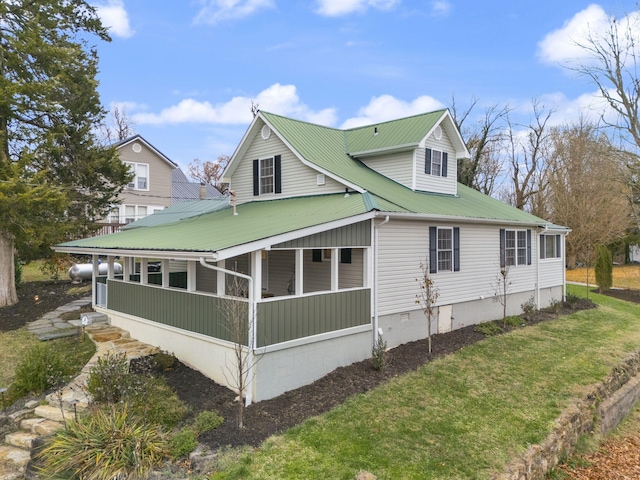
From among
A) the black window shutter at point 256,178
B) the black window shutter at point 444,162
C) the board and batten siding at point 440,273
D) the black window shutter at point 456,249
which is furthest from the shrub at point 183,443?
the black window shutter at point 444,162

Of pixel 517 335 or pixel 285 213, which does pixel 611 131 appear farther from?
pixel 285 213

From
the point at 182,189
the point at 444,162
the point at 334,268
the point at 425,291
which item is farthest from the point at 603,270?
the point at 182,189

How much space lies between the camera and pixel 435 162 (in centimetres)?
1423

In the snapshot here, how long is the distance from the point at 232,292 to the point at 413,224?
520 cm

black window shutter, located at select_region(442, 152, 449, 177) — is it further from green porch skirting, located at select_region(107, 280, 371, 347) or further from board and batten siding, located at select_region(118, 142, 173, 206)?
board and batten siding, located at select_region(118, 142, 173, 206)

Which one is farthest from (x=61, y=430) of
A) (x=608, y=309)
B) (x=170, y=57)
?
(x=608, y=309)

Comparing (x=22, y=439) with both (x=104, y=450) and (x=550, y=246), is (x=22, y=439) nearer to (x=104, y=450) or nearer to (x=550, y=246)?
(x=104, y=450)

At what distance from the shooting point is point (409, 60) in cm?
1661

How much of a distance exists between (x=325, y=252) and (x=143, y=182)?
2144cm

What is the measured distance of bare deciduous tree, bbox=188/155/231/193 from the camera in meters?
48.0

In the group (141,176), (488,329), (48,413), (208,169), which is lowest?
(48,413)

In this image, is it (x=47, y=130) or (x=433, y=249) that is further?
(x=47, y=130)

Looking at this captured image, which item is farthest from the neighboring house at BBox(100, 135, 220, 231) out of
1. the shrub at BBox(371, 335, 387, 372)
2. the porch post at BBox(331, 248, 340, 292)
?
the shrub at BBox(371, 335, 387, 372)

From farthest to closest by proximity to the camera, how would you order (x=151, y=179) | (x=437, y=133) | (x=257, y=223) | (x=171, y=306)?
(x=151, y=179) < (x=437, y=133) < (x=171, y=306) < (x=257, y=223)
